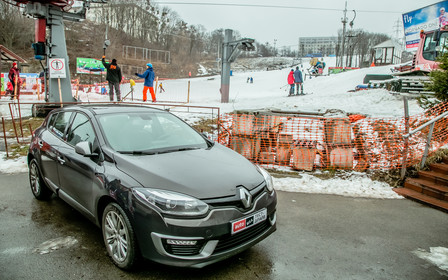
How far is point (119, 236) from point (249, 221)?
1260mm

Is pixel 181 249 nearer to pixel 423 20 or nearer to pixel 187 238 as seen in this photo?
pixel 187 238

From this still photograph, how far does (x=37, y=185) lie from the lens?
4.61 meters

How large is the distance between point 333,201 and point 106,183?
12.5ft

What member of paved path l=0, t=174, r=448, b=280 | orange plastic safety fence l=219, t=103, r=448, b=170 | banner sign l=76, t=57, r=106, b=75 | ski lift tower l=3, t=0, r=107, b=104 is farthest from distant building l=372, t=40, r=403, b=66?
paved path l=0, t=174, r=448, b=280

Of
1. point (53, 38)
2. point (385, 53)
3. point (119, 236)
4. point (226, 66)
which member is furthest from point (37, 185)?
point (385, 53)

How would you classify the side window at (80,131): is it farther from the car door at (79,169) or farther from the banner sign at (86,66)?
the banner sign at (86,66)

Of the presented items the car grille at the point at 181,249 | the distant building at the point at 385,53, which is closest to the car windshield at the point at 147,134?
the car grille at the point at 181,249

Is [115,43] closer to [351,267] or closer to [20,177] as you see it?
[20,177]

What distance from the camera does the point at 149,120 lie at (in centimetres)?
393

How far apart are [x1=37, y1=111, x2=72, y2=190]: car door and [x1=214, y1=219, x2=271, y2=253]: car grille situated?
250cm

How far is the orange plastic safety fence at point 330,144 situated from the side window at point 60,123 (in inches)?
152

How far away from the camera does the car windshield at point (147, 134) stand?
3350mm

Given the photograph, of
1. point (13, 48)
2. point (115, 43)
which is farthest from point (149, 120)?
point (115, 43)

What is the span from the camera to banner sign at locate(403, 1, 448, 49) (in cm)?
2269
